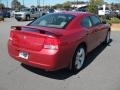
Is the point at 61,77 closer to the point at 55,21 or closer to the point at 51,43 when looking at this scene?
the point at 51,43

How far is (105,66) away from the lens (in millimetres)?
6930

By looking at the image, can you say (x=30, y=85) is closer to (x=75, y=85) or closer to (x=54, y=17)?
(x=75, y=85)

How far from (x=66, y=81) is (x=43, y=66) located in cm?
66

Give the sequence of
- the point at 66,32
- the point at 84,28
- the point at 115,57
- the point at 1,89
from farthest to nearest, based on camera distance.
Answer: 1. the point at 115,57
2. the point at 84,28
3. the point at 66,32
4. the point at 1,89

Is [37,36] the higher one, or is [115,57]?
[37,36]

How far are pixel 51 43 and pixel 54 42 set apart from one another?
0.24 feet

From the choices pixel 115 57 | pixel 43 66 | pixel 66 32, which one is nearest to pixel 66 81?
pixel 43 66

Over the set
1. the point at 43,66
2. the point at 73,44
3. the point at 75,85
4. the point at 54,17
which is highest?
the point at 54,17

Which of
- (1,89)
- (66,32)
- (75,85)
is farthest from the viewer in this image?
(66,32)

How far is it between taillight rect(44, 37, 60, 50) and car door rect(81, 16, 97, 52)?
1651 millimetres

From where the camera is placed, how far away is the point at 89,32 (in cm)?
694

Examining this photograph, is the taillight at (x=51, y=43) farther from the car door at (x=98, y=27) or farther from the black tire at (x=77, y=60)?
the car door at (x=98, y=27)

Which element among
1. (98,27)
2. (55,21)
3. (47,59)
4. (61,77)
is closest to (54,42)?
(47,59)

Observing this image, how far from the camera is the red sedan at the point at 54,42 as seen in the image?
5.34 metres
